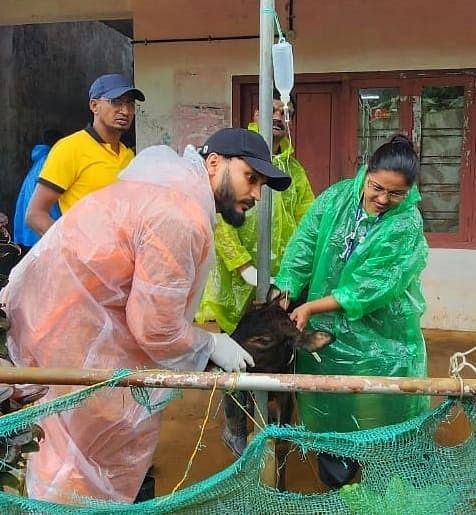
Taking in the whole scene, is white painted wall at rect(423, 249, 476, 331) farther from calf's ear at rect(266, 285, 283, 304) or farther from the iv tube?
the iv tube

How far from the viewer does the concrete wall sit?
8.13 meters

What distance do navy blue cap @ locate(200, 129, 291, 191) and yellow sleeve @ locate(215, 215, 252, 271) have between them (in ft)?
3.25

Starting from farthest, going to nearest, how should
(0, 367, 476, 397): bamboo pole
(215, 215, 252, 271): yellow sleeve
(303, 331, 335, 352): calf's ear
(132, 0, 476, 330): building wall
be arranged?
(132, 0, 476, 330): building wall → (215, 215, 252, 271): yellow sleeve → (303, 331, 335, 352): calf's ear → (0, 367, 476, 397): bamboo pole

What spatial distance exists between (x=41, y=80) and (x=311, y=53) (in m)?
4.54

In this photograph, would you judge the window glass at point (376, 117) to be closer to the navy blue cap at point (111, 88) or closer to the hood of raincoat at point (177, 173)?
the navy blue cap at point (111, 88)

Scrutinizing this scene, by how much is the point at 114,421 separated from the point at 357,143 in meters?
4.07

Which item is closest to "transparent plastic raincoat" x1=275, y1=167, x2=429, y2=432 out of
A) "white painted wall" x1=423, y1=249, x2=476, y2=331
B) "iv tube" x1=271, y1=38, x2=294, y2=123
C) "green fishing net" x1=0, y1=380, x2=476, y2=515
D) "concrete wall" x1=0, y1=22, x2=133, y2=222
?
"iv tube" x1=271, y1=38, x2=294, y2=123

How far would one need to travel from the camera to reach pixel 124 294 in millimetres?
2059

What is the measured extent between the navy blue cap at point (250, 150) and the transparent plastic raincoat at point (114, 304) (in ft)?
0.30

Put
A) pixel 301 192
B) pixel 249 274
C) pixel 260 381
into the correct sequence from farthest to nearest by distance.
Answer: pixel 301 192, pixel 249 274, pixel 260 381

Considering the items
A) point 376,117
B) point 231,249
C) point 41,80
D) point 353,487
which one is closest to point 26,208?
point 231,249

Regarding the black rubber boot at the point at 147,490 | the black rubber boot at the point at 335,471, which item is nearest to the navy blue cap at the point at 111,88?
the black rubber boot at the point at 147,490

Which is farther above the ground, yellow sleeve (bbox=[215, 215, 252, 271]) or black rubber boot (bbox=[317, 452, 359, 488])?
yellow sleeve (bbox=[215, 215, 252, 271])

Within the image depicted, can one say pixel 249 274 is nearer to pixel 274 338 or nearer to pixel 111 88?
pixel 274 338
